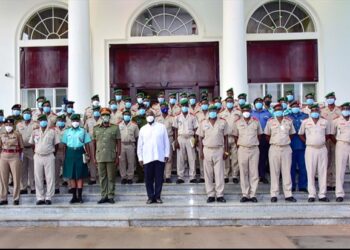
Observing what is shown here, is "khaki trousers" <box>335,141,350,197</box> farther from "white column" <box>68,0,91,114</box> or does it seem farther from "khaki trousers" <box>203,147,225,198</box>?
"white column" <box>68,0,91,114</box>

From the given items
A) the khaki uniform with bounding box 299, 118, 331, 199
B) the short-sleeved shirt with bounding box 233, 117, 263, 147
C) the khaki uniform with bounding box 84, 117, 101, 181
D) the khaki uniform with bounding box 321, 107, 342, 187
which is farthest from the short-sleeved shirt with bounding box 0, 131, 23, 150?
the khaki uniform with bounding box 321, 107, 342, 187

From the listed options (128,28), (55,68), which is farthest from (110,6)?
(55,68)

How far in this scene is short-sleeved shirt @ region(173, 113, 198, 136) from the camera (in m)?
9.73

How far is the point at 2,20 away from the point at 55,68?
2.44 m

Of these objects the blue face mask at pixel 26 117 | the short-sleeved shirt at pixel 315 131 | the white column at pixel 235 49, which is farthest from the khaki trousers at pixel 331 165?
the blue face mask at pixel 26 117

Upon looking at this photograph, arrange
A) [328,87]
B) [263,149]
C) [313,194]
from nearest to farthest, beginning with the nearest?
[313,194], [263,149], [328,87]

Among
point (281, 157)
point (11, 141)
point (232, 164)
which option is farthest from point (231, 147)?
point (11, 141)

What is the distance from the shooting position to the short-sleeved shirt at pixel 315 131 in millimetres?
8750

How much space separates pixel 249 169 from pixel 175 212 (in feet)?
5.57

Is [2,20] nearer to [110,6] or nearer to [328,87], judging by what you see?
[110,6]

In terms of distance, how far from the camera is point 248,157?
8.84m

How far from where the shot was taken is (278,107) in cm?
901

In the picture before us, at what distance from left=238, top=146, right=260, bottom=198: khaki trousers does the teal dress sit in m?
3.13

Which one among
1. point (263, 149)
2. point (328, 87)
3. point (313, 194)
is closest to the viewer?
point (313, 194)
